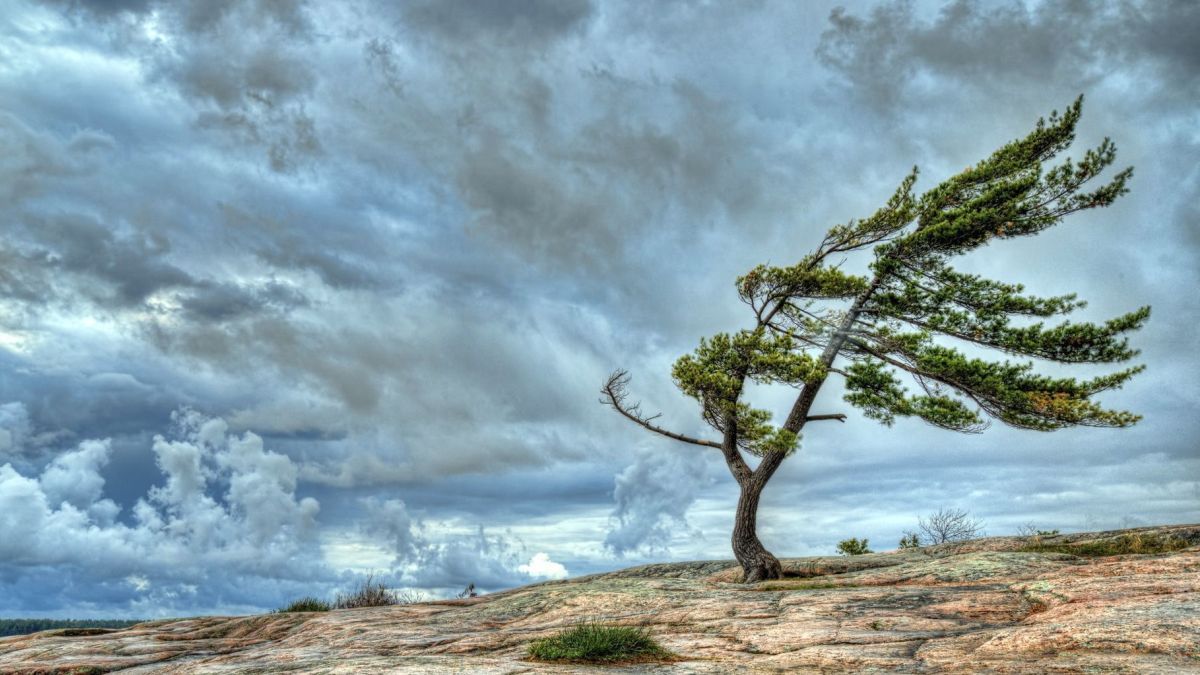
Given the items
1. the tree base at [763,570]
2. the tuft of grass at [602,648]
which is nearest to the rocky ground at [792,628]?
the tuft of grass at [602,648]

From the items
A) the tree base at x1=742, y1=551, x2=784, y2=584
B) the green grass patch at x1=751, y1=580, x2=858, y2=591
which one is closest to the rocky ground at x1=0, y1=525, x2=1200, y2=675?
the green grass patch at x1=751, y1=580, x2=858, y2=591

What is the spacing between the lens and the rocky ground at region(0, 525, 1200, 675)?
8.98 metres

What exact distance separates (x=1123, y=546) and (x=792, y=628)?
49.5 ft

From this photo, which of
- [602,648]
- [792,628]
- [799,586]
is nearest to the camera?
[602,648]

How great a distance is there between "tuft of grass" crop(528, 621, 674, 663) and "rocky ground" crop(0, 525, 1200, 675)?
16.6 inches

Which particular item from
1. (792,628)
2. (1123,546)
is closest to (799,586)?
(792,628)

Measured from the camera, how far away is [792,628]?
1139cm

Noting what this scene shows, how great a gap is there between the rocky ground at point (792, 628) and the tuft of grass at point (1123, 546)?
193 mm

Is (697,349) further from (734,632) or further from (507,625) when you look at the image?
(734,632)

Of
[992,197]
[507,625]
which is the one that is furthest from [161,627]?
[992,197]

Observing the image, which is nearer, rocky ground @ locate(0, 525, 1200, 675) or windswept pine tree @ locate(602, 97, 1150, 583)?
rocky ground @ locate(0, 525, 1200, 675)

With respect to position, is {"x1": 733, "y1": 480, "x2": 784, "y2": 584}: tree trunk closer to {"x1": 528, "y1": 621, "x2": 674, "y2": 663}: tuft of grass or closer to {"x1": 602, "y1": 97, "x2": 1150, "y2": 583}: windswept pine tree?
{"x1": 602, "y1": 97, "x2": 1150, "y2": 583}: windswept pine tree

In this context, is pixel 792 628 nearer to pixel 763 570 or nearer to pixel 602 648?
pixel 602 648

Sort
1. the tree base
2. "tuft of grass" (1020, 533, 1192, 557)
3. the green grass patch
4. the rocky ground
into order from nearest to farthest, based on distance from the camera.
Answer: the rocky ground
the green grass patch
"tuft of grass" (1020, 533, 1192, 557)
the tree base
